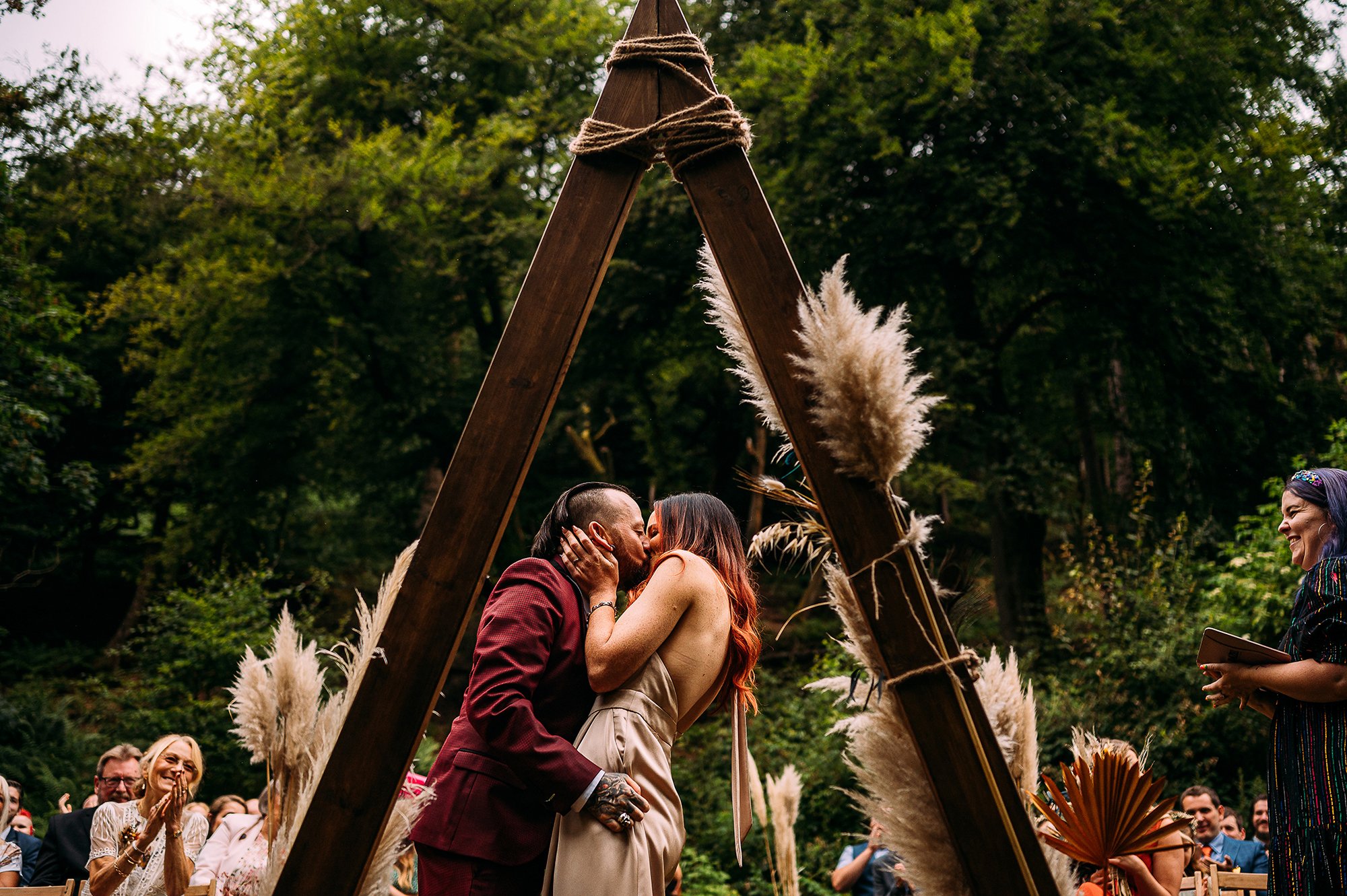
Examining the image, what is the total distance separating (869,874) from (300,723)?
5331mm

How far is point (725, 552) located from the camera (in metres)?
2.61

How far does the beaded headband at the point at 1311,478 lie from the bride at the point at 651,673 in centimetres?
147

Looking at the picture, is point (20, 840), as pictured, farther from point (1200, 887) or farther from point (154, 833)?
point (1200, 887)

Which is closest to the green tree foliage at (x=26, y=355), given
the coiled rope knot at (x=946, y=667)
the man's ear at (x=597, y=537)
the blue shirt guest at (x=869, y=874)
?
the blue shirt guest at (x=869, y=874)

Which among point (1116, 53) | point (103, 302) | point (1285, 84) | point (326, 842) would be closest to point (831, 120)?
point (1116, 53)

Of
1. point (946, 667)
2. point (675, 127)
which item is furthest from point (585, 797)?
point (675, 127)

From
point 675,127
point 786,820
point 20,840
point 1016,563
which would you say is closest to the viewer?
point 675,127

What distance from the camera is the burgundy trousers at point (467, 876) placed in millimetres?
2262

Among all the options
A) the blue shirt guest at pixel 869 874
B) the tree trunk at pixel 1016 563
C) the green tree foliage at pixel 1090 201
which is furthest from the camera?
the tree trunk at pixel 1016 563

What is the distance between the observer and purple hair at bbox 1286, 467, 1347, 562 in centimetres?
255

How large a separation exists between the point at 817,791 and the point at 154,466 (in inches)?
456

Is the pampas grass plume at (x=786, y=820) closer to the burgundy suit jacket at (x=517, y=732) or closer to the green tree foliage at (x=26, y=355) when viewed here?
the burgundy suit jacket at (x=517, y=732)

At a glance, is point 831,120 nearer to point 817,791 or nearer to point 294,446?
point 817,791

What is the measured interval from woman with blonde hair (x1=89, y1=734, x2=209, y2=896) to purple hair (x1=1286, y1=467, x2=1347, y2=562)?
3616mm
